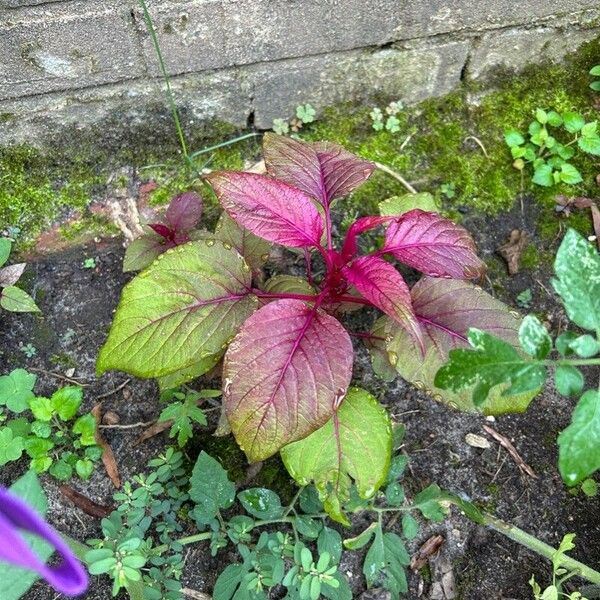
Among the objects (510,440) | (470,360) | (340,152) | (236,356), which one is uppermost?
(340,152)

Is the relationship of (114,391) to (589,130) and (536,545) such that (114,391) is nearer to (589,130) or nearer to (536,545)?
(536,545)

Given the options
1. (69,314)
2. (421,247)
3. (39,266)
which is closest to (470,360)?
(421,247)

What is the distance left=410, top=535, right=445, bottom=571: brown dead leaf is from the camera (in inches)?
66.7

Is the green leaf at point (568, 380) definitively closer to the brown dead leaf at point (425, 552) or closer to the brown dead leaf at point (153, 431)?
the brown dead leaf at point (425, 552)

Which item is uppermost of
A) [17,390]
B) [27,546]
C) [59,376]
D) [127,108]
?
[27,546]

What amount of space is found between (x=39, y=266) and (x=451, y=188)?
1.31 metres

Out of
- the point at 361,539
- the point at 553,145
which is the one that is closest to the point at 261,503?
the point at 361,539

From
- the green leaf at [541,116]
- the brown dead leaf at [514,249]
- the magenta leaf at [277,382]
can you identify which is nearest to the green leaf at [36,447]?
the magenta leaf at [277,382]

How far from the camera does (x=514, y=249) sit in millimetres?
2047

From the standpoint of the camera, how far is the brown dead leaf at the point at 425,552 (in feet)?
5.56

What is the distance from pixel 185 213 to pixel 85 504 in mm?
814

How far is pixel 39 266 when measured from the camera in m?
1.98

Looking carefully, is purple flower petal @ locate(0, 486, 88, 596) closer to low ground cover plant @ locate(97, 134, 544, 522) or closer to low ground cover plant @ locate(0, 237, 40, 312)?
low ground cover plant @ locate(97, 134, 544, 522)

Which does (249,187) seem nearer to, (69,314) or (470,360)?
(470,360)
